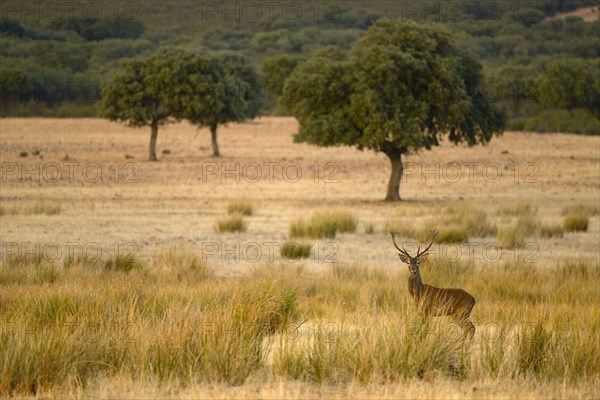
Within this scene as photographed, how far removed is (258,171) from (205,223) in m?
18.6

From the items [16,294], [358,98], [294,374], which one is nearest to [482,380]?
[294,374]

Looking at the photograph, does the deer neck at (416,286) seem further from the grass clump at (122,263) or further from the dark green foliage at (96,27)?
the dark green foliage at (96,27)

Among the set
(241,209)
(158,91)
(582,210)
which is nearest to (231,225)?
(241,209)

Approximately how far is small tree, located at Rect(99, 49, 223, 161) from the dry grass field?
10.1 metres

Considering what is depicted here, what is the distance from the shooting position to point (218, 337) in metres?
9.09

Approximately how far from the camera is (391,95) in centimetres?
2973

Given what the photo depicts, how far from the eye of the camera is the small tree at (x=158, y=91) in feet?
154

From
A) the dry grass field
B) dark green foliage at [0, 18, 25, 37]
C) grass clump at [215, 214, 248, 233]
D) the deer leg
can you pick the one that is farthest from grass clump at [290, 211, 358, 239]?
dark green foliage at [0, 18, 25, 37]

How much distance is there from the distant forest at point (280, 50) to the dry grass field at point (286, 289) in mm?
16469

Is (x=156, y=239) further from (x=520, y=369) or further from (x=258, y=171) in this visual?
(x=258, y=171)

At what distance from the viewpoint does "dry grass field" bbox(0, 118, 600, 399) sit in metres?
8.62

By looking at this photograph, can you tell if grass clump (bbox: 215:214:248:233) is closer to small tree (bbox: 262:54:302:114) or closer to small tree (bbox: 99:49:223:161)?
small tree (bbox: 99:49:223:161)

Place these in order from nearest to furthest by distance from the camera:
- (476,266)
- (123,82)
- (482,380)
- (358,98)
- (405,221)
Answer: (482,380)
(476,266)
(405,221)
(358,98)
(123,82)

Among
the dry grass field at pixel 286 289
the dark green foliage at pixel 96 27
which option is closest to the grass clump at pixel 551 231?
the dry grass field at pixel 286 289
